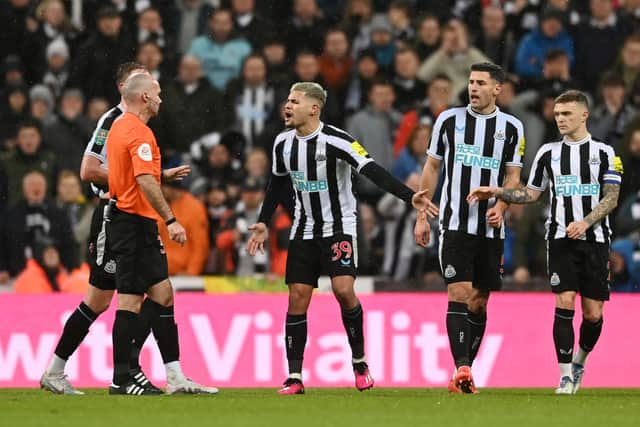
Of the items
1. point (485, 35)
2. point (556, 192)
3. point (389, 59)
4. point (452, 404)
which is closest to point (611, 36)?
point (485, 35)

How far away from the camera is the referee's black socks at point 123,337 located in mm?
9953

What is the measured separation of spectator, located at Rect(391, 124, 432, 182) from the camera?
15914 mm

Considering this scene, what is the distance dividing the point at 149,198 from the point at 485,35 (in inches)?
341

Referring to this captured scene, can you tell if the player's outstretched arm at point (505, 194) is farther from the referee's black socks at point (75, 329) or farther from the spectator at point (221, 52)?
the spectator at point (221, 52)

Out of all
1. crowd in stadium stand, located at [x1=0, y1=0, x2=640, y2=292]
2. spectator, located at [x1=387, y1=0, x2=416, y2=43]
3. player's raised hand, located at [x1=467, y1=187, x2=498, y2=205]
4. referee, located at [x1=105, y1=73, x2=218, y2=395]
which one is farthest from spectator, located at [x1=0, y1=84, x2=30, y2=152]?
player's raised hand, located at [x1=467, y1=187, x2=498, y2=205]

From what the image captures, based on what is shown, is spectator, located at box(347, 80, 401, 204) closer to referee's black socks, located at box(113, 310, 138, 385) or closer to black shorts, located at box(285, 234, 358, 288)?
black shorts, located at box(285, 234, 358, 288)

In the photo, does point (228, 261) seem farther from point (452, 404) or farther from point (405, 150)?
point (452, 404)

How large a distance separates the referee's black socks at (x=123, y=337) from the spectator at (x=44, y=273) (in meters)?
4.82

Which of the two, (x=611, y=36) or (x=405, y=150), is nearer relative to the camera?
(x=405, y=150)

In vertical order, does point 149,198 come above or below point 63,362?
above

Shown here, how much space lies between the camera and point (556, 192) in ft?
36.1

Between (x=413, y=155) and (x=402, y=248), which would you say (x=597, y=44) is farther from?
(x=402, y=248)

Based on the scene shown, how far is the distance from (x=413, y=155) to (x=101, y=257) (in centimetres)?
619

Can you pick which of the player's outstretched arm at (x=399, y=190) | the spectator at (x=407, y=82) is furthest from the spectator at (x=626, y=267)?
the player's outstretched arm at (x=399, y=190)
